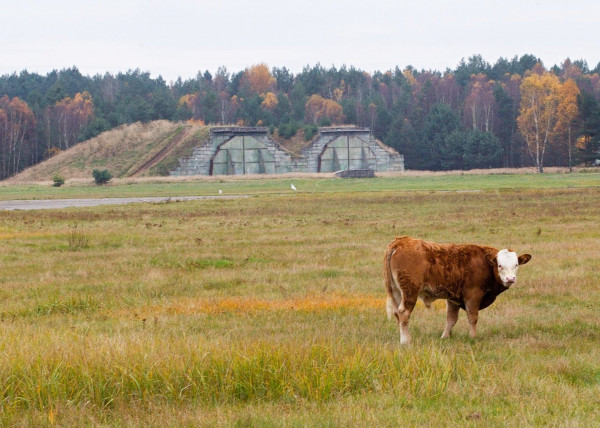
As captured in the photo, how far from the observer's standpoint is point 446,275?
12258 millimetres

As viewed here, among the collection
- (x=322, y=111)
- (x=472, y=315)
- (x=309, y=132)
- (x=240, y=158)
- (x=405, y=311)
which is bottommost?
(x=472, y=315)

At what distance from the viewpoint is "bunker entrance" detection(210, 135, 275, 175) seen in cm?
12769

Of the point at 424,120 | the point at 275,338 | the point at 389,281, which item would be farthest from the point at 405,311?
the point at 424,120

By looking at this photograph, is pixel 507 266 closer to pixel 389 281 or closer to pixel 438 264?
pixel 438 264

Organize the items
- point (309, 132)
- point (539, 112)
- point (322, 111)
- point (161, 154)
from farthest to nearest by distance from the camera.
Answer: point (322, 111), point (309, 132), point (161, 154), point (539, 112)

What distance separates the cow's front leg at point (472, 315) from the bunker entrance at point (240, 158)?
116 m

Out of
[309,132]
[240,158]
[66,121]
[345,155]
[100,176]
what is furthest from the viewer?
[66,121]

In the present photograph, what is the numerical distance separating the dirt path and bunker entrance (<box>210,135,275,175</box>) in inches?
363

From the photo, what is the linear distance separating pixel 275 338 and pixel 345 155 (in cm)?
12219

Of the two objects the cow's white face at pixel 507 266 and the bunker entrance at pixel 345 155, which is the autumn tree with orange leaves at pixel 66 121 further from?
the cow's white face at pixel 507 266

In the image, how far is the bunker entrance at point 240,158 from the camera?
128 meters

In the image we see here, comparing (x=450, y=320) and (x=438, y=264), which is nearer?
(x=438, y=264)

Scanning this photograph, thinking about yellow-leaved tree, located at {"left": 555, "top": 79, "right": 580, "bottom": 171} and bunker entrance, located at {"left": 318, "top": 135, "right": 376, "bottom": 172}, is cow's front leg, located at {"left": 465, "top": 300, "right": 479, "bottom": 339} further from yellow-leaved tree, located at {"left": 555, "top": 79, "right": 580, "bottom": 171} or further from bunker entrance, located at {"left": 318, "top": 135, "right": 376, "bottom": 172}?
bunker entrance, located at {"left": 318, "top": 135, "right": 376, "bottom": 172}

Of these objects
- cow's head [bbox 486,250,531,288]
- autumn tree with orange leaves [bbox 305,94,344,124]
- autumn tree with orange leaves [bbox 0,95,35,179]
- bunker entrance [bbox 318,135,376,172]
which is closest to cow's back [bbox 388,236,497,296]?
cow's head [bbox 486,250,531,288]
